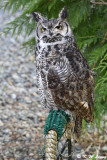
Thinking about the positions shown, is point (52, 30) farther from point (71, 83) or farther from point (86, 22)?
point (86, 22)

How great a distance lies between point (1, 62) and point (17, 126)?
8.45 ft

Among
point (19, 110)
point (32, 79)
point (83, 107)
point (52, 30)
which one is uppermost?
point (32, 79)

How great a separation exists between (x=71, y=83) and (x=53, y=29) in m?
0.42

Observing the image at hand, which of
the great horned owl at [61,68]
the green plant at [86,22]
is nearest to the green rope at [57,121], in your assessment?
the great horned owl at [61,68]

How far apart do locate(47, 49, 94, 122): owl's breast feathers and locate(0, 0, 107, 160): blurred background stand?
0.39 m

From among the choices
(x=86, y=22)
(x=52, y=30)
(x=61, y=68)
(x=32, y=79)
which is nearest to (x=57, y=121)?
(x=61, y=68)

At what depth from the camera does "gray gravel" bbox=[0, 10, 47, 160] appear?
12.7 ft

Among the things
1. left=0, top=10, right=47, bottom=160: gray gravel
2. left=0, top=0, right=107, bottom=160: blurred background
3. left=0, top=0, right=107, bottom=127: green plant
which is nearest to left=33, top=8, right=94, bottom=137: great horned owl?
left=0, top=0, right=107, bottom=160: blurred background

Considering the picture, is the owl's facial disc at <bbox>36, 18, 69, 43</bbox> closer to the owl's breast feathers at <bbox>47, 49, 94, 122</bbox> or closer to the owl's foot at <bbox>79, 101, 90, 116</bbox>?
the owl's breast feathers at <bbox>47, 49, 94, 122</bbox>

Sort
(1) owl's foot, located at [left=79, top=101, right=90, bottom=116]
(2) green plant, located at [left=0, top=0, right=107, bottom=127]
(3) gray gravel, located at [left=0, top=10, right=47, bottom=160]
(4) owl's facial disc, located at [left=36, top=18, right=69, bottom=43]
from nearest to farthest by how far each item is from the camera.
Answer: (4) owl's facial disc, located at [left=36, top=18, right=69, bottom=43]
(1) owl's foot, located at [left=79, top=101, right=90, bottom=116]
(2) green plant, located at [left=0, top=0, right=107, bottom=127]
(3) gray gravel, located at [left=0, top=10, right=47, bottom=160]

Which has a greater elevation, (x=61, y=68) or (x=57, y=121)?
(x=61, y=68)

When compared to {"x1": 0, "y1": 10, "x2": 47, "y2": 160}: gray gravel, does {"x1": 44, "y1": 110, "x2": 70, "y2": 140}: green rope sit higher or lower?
lower

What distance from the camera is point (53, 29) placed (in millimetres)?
1969

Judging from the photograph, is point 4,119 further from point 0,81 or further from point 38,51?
point 38,51
